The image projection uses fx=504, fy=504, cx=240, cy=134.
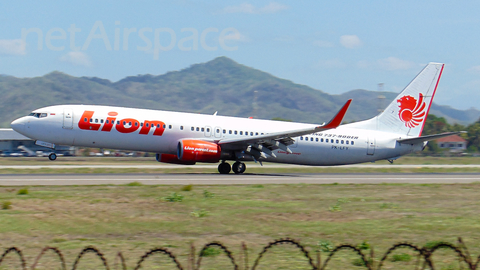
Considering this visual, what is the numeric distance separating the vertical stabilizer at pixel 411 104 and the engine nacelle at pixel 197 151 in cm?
1366

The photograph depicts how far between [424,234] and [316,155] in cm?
2218

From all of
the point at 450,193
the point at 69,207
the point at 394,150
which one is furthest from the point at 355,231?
the point at 394,150

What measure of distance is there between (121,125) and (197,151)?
494 cm

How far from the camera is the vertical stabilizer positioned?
37.8 m

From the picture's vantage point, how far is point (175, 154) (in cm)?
3281

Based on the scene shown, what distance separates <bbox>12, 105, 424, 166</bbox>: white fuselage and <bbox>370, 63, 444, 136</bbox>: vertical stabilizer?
194 inches

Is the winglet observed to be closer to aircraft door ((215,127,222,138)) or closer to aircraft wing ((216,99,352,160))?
aircraft wing ((216,99,352,160))

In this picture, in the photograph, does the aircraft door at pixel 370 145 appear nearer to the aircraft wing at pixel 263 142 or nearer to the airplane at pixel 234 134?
the airplane at pixel 234 134

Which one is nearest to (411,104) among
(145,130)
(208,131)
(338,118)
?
(338,118)

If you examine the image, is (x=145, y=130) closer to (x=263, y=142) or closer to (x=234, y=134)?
(x=234, y=134)

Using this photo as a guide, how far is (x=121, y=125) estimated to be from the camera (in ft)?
101

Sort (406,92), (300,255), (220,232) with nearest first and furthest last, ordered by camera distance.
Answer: (300,255)
(220,232)
(406,92)

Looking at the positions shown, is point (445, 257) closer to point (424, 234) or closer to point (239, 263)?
point (424, 234)

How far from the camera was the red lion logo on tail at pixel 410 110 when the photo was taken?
124 ft
